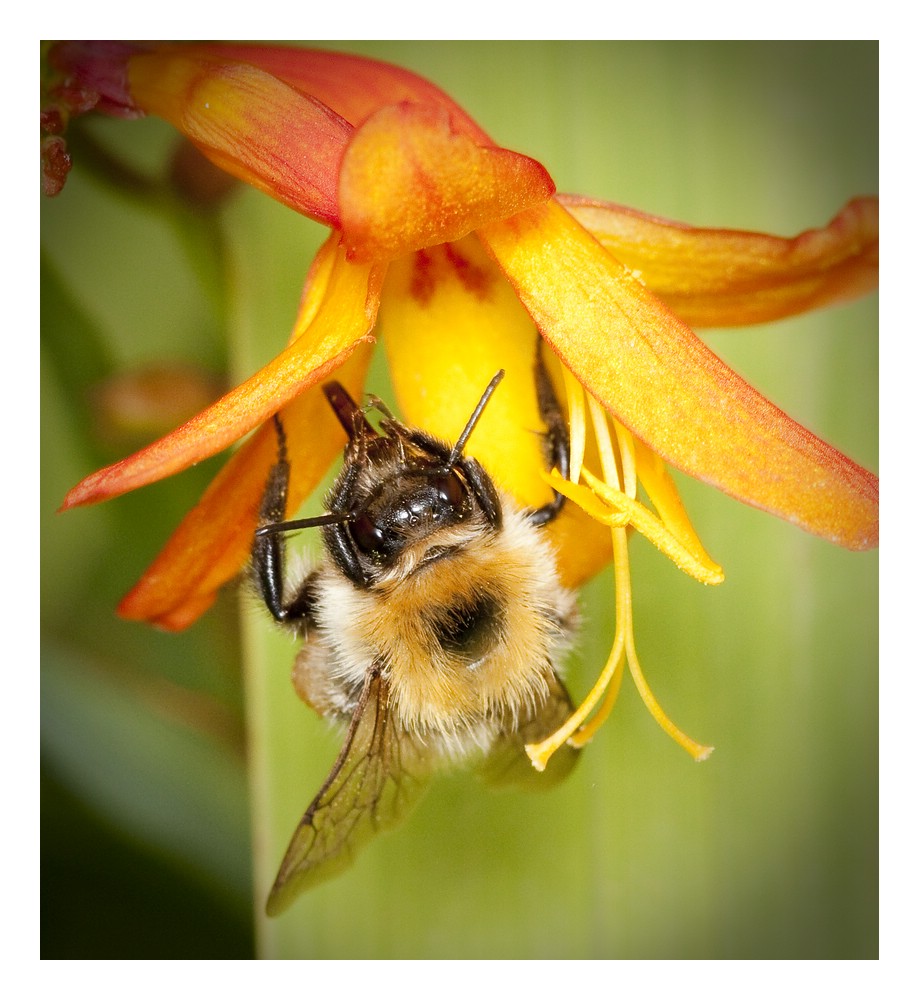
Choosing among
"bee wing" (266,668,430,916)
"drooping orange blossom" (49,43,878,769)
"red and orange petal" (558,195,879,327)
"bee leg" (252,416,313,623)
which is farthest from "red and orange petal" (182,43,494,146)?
"bee wing" (266,668,430,916)

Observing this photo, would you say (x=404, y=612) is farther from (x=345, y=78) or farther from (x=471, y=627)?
(x=345, y=78)

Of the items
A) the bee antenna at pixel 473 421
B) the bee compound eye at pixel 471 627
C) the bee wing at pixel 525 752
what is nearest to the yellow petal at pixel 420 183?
the bee antenna at pixel 473 421

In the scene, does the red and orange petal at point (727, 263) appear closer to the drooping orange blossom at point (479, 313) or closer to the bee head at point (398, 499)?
the drooping orange blossom at point (479, 313)

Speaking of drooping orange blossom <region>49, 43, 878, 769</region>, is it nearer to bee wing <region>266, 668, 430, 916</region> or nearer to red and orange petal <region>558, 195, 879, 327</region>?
red and orange petal <region>558, 195, 879, 327</region>

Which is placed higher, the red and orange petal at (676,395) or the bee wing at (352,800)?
the red and orange petal at (676,395)
